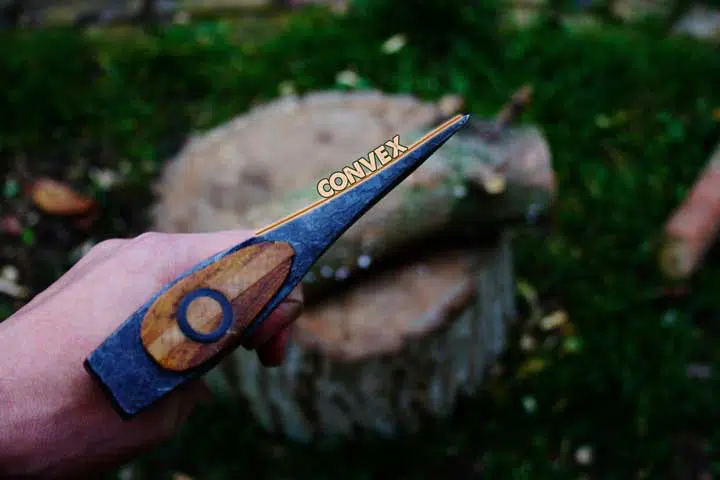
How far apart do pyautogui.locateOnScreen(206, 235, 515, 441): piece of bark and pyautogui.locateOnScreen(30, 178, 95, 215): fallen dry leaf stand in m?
0.81

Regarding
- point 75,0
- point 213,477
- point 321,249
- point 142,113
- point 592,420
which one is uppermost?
point 321,249

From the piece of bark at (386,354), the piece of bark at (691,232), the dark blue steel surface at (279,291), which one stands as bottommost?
the piece of bark at (691,232)

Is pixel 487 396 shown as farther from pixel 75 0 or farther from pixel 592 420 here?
pixel 75 0

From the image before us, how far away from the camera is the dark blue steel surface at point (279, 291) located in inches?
33.2

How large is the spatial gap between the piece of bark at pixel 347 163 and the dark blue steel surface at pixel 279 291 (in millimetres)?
612

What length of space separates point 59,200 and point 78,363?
1792 millimetres

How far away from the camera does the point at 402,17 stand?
3055mm

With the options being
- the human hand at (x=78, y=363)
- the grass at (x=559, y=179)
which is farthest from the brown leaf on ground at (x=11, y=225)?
the human hand at (x=78, y=363)

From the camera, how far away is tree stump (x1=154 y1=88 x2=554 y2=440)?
5.89 feet

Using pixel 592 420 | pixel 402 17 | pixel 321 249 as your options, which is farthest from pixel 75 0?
pixel 321 249

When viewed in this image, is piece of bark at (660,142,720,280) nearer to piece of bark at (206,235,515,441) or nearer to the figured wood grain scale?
piece of bark at (206,235,515,441)

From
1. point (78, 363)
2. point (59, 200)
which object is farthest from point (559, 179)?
point (78, 363)

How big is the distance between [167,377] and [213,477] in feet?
4.49

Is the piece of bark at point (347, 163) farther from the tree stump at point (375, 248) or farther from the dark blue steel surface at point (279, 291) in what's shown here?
the dark blue steel surface at point (279, 291)
